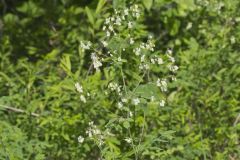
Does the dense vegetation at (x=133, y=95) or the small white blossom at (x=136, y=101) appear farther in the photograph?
the dense vegetation at (x=133, y=95)

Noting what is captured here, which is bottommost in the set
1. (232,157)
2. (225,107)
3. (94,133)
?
(232,157)

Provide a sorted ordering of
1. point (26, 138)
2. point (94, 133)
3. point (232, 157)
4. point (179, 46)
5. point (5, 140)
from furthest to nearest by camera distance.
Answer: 1. point (179, 46)
2. point (232, 157)
3. point (26, 138)
4. point (5, 140)
5. point (94, 133)

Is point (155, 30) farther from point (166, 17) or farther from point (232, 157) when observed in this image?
point (232, 157)

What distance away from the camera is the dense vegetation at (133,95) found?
10.4ft

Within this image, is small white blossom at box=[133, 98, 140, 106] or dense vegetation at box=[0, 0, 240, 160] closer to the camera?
small white blossom at box=[133, 98, 140, 106]

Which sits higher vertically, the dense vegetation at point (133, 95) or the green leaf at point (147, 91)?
the green leaf at point (147, 91)

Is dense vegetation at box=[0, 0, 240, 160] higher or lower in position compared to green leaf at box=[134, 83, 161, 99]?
lower

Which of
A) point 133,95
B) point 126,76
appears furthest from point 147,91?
point 126,76

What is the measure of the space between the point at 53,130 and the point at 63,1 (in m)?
1.96

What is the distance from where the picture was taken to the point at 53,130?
379 centimetres

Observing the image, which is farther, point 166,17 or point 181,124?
point 166,17

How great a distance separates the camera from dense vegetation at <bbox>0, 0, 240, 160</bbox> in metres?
3.16

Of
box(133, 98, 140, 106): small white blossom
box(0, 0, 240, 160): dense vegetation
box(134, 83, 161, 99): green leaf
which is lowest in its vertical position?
box(0, 0, 240, 160): dense vegetation

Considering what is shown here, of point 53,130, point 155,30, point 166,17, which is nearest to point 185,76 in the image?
point 53,130
